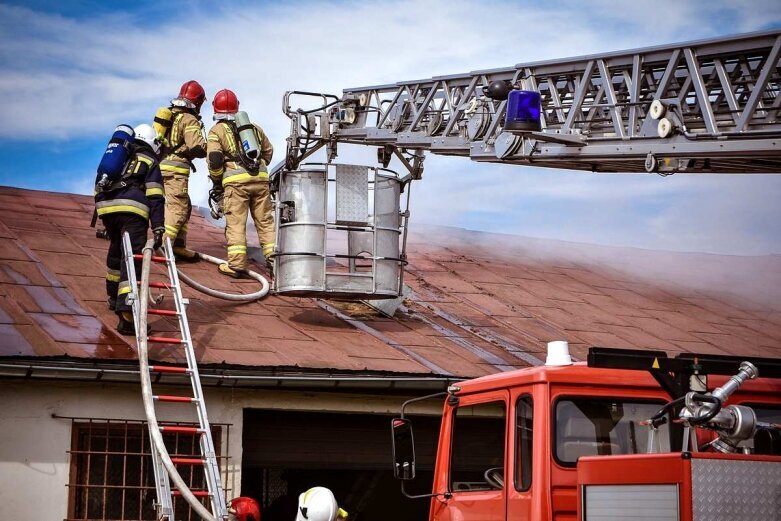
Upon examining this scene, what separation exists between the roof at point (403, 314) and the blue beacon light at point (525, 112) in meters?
2.57

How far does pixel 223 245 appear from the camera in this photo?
45.9 feet

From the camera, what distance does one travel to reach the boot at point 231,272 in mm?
11984

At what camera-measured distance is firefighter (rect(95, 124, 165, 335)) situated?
9.50 metres

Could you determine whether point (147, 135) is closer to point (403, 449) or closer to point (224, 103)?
point (224, 103)

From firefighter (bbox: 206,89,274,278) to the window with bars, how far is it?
328 cm

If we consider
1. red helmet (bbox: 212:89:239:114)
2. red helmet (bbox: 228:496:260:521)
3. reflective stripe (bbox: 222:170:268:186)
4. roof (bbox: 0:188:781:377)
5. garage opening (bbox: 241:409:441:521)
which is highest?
red helmet (bbox: 212:89:239:114)

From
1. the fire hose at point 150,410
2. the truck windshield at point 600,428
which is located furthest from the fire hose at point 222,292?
the truck windshield at point 600,428

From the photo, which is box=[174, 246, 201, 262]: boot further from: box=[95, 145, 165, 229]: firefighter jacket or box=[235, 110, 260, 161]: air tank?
box=[95, 145, 165, 229]: firefighter jacket

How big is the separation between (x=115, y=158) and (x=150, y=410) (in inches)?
111

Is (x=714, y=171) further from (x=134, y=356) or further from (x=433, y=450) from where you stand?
(x=134, y=356)

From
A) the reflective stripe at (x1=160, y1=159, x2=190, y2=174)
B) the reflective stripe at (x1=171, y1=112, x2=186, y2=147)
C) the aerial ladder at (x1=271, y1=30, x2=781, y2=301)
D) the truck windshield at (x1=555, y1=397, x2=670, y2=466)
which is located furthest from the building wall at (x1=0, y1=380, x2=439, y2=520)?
the reflective stripe at (x1=171, y1=112, x2=186, y2=147)

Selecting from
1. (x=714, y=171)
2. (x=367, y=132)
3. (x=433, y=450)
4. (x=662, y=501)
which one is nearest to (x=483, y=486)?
(x=662, y=501)

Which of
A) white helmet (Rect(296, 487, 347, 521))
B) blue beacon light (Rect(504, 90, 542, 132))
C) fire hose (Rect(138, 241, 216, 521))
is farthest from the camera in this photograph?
blue beacon light (Rect(504, 90, 542, 132))

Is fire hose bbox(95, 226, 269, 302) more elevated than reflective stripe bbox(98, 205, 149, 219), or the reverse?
reflective stripe bbox(98, 205, 149, 219)
